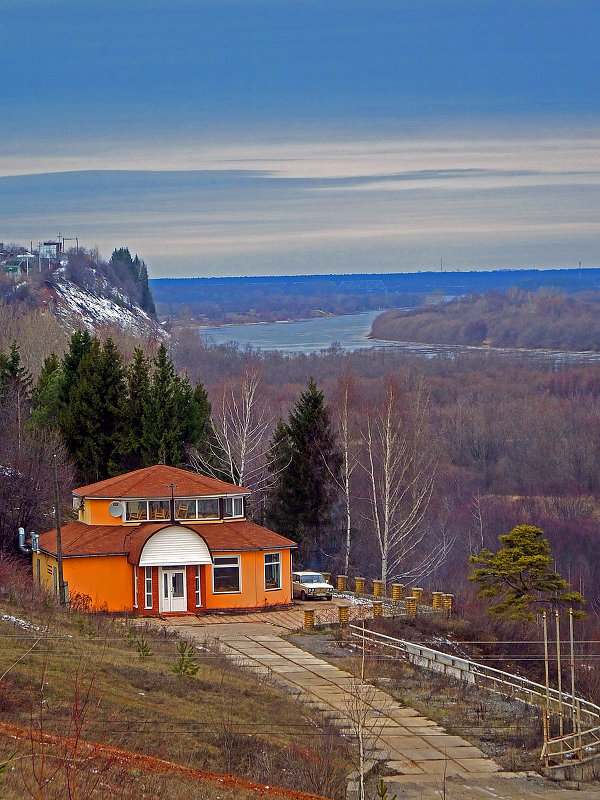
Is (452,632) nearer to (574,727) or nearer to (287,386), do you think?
(574,727)

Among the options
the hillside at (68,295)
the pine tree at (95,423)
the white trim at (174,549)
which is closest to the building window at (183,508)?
the white trim at (174,549)

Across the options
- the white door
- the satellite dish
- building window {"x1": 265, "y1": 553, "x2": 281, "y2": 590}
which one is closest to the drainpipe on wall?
the satellite dish

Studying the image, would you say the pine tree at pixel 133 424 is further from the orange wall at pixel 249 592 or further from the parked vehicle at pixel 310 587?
the orange wall at pixel 249 592

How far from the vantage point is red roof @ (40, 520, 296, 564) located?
36562mm

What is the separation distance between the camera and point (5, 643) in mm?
23359

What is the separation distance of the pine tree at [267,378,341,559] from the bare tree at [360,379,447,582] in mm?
2002

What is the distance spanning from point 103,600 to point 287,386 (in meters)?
84.1

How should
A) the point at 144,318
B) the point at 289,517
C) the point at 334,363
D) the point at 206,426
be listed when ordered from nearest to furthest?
the point at 289,517
the point at 206,426
the point at 334,363
the point at 144,318

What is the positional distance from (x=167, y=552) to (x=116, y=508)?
296 centimetres

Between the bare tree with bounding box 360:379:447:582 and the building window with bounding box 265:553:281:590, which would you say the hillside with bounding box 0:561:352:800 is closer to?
the building window with bounding box 265:553:281:590

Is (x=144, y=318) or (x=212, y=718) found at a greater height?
(x=144, y=318)

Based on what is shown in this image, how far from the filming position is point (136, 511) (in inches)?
1521

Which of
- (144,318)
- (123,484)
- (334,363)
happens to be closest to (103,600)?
(123,484)

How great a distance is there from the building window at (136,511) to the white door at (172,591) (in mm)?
2854
